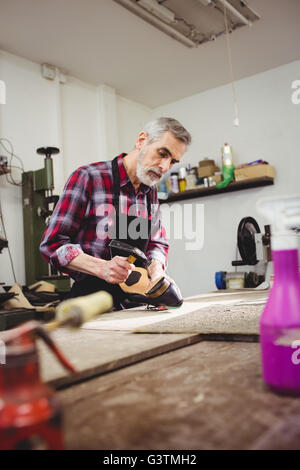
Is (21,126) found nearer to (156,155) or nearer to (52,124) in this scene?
(52,124)

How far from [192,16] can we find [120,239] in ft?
8.26

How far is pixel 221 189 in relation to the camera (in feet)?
15.4

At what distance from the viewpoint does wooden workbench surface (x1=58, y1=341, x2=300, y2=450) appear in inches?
18.6

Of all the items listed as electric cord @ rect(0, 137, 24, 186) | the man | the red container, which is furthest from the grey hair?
electric cord @ rect(0, 137, 24, 186)

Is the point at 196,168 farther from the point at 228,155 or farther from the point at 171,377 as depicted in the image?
the point at 171,377

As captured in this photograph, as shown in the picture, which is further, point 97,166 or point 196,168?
point 196,168

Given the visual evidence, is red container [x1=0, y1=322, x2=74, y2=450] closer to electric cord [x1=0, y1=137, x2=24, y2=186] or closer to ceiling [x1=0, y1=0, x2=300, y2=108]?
ceiling [x1=0, y1=0, x2=300, y2=108]

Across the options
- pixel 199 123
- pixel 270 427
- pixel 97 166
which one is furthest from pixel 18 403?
pixel 199 123

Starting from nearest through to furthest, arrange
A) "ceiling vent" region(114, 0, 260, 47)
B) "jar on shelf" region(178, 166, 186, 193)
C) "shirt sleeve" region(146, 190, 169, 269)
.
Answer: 1. "shirt sleeve" region(146, 190, 169, 269)
2. "ceiling vent" region(114, 0, 260, 47)
3. "jar on shelf" region(178, 166, 186, 193)

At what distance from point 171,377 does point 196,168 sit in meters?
4.44

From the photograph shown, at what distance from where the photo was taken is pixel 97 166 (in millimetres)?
2170

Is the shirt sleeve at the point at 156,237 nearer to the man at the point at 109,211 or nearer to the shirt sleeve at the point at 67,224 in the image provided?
the man at the point at 109,211

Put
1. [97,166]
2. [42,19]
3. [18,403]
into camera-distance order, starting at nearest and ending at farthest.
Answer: [18,403] < [97,166] < [42,19]

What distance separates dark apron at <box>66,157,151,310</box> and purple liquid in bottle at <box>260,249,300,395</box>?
4.84ft
